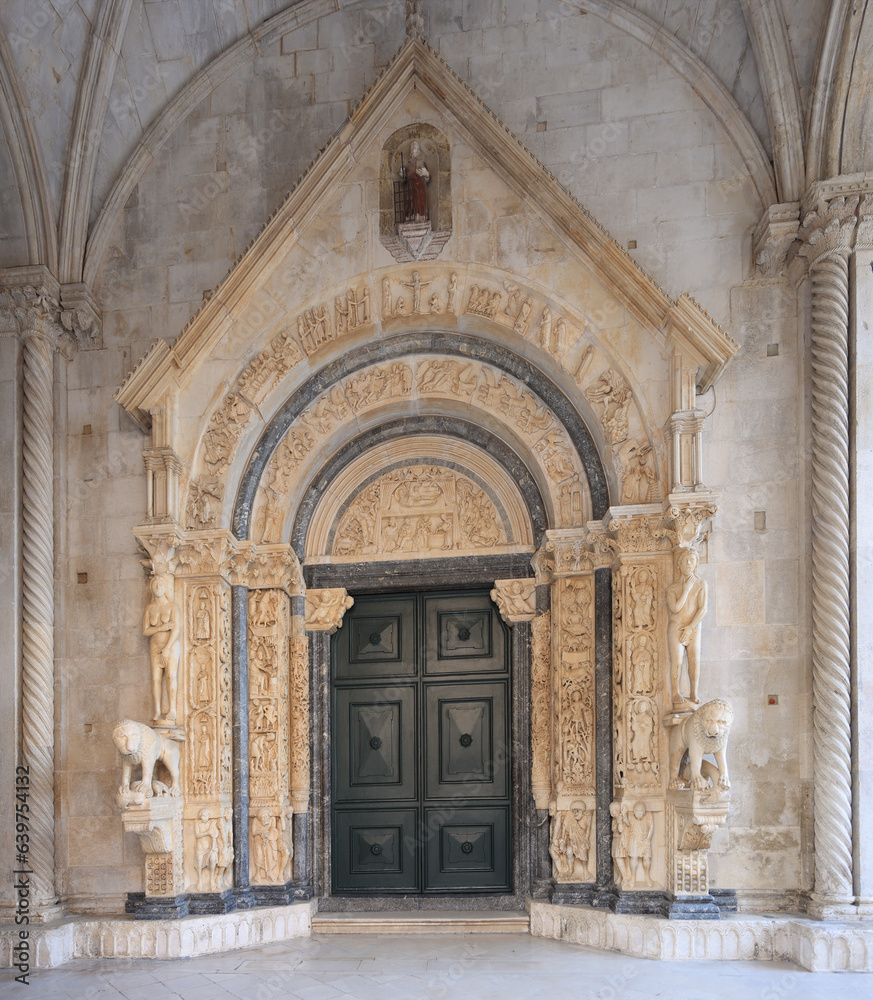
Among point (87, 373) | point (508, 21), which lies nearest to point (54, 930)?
point (87, 373)

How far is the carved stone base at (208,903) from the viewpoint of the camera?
7.72 meters

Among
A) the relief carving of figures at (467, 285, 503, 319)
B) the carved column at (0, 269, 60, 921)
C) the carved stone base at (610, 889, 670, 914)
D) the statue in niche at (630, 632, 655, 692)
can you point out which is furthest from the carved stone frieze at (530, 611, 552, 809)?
the carved column at (0, 269, 60, 921)

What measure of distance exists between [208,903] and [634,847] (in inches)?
130

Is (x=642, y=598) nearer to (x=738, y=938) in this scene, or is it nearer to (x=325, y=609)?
(x=738, y=938)

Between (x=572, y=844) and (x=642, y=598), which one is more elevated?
(x=642, y=598)

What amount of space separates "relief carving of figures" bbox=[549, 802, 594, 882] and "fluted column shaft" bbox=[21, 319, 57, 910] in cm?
404

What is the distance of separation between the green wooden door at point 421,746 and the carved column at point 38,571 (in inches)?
92.4

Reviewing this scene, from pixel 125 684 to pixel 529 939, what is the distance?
3861 mm

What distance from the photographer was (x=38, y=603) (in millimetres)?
8320

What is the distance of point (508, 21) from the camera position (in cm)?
872

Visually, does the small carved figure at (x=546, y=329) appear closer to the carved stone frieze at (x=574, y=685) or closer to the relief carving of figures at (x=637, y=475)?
the relief carving of figures at (x=637, y=475)

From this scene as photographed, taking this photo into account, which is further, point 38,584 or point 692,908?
point 38,584

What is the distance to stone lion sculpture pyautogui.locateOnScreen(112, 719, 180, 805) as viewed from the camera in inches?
283

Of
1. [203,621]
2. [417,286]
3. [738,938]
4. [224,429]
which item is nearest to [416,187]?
[417,286]
